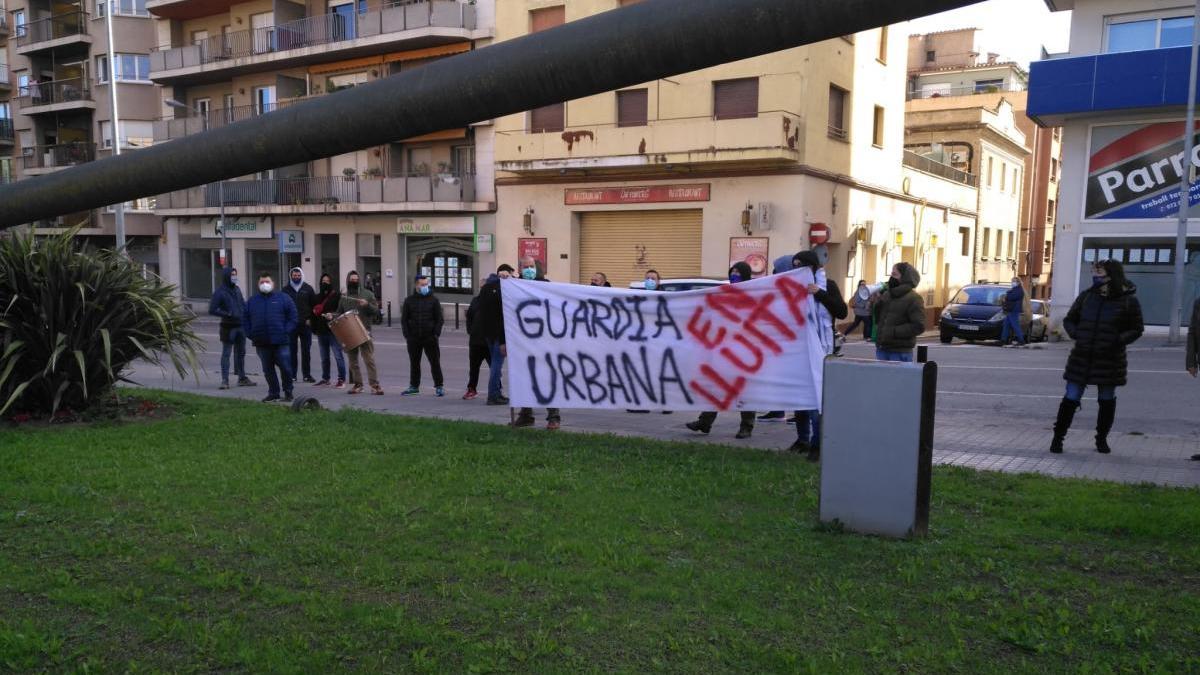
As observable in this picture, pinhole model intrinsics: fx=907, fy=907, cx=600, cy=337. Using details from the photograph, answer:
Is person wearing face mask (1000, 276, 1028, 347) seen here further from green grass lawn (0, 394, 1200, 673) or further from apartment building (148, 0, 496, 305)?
apartment building (148, 0, 496, 305)

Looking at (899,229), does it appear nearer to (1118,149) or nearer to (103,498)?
(1118,149)

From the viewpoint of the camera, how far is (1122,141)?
24.3m

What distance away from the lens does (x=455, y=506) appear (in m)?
6.59

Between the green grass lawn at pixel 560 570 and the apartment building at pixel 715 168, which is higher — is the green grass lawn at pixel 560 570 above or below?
below

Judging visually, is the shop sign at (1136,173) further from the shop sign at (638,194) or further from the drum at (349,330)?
the drum at (349,330)

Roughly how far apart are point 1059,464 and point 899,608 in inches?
185

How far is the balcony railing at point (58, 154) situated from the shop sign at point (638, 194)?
1227 inches

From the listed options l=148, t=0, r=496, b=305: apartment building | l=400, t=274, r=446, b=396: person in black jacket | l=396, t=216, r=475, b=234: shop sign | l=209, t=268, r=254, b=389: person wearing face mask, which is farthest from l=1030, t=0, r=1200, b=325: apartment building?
l=209, t=268, r=254, b=389: person wearing face mask

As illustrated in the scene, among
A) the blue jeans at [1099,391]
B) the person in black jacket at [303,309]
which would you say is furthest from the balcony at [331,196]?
the blue jeans at [1099,391]

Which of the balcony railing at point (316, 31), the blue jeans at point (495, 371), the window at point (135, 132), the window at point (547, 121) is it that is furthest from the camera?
the window at point (135, 132)

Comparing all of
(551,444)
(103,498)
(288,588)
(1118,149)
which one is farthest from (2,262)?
(1118,149)

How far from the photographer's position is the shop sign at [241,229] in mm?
39062

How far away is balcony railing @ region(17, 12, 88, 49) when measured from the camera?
158ft

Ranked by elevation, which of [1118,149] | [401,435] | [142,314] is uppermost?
[1118,149]
